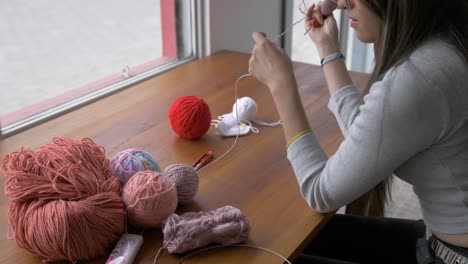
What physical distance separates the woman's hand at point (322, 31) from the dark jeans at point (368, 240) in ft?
1.18

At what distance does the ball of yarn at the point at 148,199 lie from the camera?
838 millimetres

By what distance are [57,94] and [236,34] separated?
73 cm

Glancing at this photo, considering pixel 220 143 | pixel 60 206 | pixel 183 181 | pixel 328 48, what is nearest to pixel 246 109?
pixel 220 143

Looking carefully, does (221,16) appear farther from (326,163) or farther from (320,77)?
(326,163)

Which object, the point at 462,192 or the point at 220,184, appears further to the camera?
the point at 220,184

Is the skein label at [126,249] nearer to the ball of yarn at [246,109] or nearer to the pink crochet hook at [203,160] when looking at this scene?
the pink crochet hook at [203,160]

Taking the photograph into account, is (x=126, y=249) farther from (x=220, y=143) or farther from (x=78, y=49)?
(x=78, y=49)

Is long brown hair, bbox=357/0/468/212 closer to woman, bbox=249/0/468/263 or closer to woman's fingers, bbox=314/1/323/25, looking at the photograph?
woman, bbox=249/0/468/263

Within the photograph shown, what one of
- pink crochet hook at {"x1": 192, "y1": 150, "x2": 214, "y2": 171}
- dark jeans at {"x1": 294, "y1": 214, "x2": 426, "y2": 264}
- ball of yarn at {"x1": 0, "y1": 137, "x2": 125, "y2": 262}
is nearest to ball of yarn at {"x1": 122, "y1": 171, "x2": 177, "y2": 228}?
ball of yarn at {"x1": 0, "y1": 137, "x2": 125, "y2": 262}

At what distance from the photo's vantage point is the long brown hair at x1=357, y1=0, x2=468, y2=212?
32.8 inches

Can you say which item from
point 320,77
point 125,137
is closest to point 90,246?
point 125,137

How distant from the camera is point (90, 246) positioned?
0.78 m

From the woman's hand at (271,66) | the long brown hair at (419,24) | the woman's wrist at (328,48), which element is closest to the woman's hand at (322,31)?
the woman's wrist at (328,48)

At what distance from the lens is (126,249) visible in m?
0.80
